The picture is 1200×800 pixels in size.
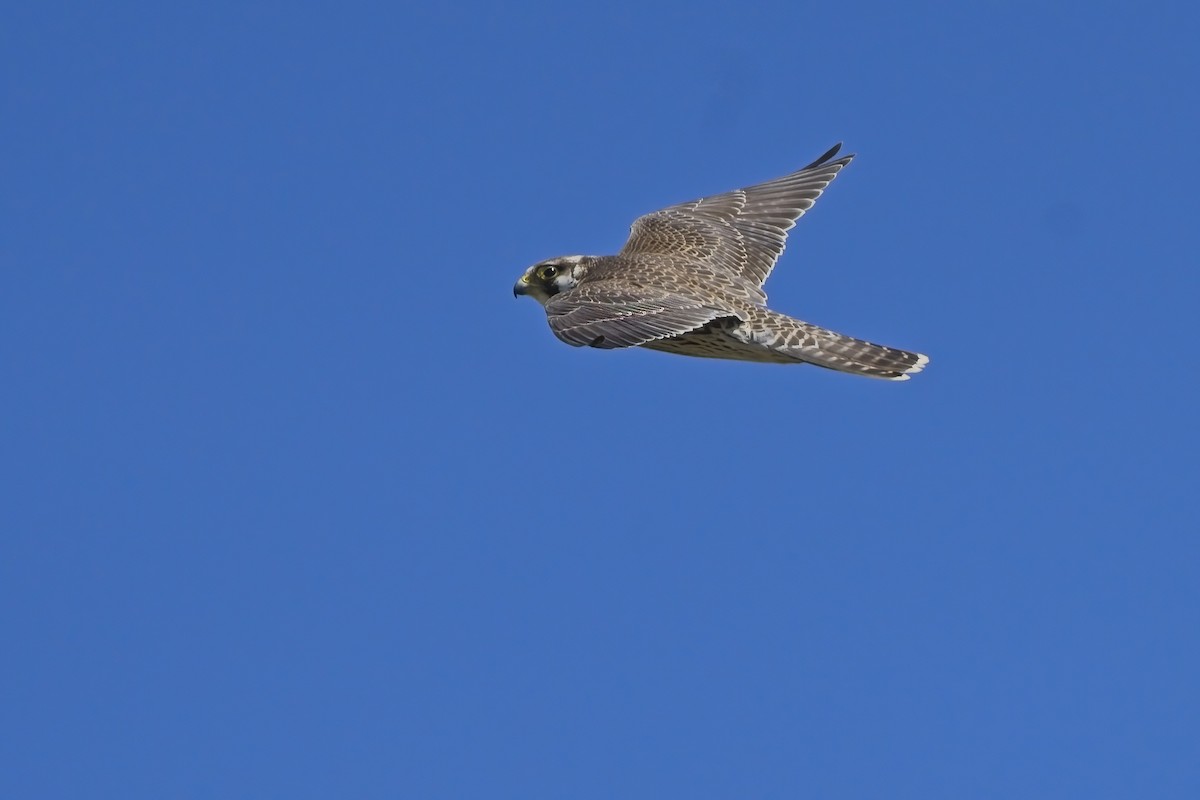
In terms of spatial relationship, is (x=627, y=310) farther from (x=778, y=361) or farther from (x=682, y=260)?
(x=682, y=260)

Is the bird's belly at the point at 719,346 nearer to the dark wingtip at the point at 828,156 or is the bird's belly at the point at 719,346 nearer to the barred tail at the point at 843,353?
the barred tail at the point at 843,353

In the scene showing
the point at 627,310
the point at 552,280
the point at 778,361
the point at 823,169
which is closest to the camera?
the point at 627,310

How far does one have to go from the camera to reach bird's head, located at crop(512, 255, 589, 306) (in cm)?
1208

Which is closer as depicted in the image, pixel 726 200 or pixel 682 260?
pixel 682 260

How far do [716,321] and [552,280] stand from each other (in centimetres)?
189

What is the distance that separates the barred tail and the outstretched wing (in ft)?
3.86

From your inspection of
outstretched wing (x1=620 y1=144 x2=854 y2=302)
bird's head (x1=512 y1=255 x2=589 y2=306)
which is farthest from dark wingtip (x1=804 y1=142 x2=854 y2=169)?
bird's head (x1=512 y1=255 x2=589 y2=306)

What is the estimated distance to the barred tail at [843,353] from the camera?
10.6 m

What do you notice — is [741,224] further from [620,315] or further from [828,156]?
[620,315]

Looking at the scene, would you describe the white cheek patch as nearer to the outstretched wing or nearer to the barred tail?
the outstretched wing

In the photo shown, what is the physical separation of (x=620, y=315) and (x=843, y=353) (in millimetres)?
1496

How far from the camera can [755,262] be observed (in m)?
12.8

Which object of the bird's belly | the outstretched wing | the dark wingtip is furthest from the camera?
the dark wingtip

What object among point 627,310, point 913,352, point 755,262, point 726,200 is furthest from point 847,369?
point 726,200
